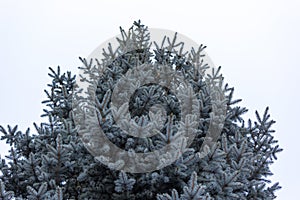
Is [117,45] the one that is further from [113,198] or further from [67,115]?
[113,198]

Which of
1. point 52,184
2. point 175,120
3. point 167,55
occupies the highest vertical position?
point 167,55

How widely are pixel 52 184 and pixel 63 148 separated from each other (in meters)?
0.47

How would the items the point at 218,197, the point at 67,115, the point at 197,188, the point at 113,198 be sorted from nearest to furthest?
the point at 197,188 → the point at 218,197 → the point at 113,198 → the point at 67,115

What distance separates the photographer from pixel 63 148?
16.9ft

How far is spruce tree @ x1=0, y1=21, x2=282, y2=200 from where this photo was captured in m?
4.75

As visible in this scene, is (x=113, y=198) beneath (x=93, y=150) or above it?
beneath

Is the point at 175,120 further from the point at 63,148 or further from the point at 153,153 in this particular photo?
the point at 63,148

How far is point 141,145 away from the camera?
4973mm

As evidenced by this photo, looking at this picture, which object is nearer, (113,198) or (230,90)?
(113,198)

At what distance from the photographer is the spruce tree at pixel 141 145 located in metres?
4.75

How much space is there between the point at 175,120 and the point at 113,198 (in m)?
1.50

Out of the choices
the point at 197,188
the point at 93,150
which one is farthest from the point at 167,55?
the point at 197,188

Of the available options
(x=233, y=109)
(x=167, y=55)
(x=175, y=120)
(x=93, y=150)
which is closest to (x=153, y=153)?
(x=93, y=150)

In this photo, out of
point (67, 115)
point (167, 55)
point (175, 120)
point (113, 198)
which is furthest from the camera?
point (167, 55)
